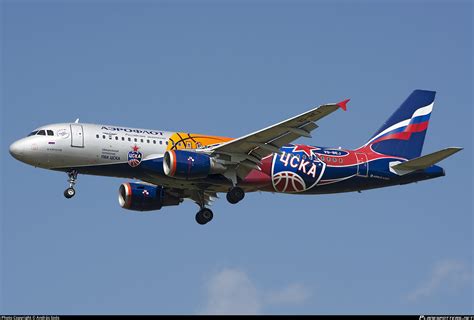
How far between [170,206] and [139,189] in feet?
6.65

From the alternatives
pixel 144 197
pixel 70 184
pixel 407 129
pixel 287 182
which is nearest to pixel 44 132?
pixel 70 184

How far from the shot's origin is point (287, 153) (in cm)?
5453

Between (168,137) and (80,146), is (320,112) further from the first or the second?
(80,146)

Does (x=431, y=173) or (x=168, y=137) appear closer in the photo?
Result: (x=168, y=137)

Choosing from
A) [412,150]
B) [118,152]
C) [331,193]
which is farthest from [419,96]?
[118,152]

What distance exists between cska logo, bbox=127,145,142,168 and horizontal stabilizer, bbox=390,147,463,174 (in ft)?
46.7

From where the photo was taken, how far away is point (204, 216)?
56.2 m

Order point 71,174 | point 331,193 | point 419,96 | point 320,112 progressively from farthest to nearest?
1. point 419,96
2. point 331,193
3. point 71,174
4. point 320,112

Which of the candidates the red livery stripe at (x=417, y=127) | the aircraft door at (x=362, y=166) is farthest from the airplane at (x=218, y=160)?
the red livery stripe at (x=417, y=127)

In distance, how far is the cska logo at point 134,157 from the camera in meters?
51.2

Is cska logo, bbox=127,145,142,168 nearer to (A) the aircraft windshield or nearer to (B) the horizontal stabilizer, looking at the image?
(A) the aircraft windshield

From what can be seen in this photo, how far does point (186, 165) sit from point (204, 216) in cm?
612

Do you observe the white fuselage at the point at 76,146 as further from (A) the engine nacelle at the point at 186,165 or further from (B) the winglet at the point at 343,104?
(B) the winglet at the point at 343,104

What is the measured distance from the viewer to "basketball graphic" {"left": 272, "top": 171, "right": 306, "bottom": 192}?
54125mm
